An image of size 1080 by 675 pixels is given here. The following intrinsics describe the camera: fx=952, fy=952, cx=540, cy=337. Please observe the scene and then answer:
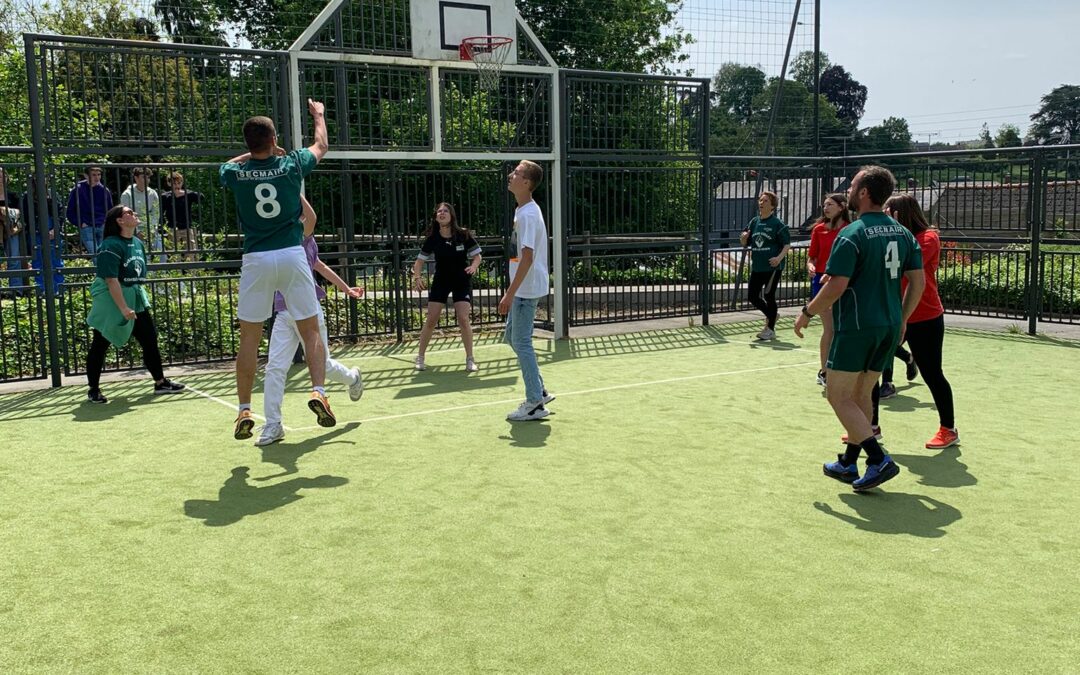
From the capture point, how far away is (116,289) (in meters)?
8.38

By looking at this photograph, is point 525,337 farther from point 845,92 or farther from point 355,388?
point 845,92

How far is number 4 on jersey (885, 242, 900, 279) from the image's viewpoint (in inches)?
215

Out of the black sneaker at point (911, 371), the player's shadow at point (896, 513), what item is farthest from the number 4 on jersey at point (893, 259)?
the black sneaker at point (911, 371)

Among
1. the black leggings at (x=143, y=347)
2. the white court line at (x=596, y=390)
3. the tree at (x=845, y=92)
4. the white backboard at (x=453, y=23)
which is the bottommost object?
the white court line at (x=596, y=390)

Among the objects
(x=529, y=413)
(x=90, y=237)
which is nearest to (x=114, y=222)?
(x=90, y=237)

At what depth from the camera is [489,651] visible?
3645 mm

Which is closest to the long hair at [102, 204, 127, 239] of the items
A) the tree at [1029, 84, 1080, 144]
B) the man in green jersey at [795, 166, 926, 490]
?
the man in green jersey at [795, 166, 926, 490]

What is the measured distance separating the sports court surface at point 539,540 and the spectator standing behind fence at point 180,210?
2.62 m

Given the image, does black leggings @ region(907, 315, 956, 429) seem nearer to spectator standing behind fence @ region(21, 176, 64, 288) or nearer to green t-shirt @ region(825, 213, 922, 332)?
green t-shirt @ region(825, 213, 922, 332)

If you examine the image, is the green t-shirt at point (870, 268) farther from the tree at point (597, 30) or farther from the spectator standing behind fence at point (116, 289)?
the tree at point (597, 30)

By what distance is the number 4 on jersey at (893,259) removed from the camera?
18.0 ft

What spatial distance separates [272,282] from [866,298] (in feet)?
12.7

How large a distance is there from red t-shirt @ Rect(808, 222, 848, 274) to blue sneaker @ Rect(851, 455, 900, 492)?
3.25 m

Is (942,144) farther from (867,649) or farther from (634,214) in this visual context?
(867,649)
